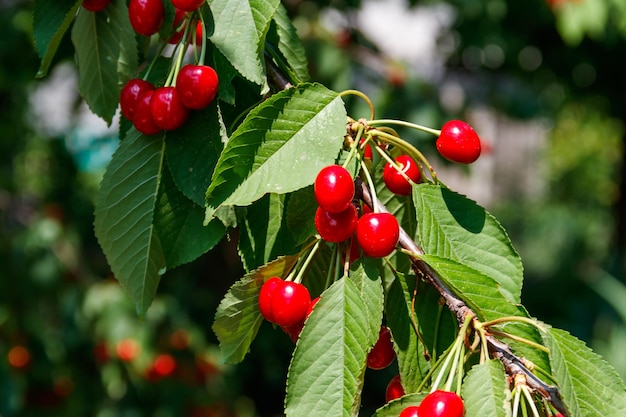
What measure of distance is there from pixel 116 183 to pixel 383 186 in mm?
373

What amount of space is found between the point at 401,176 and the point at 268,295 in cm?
24

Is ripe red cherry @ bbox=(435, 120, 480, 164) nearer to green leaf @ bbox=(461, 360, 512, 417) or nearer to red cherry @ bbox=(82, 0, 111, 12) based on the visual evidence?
green leaf @ bbox=(461, 360, 512, 417)

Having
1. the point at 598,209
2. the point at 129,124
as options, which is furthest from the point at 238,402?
the point at 598,209

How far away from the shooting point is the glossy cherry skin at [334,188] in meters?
0.77

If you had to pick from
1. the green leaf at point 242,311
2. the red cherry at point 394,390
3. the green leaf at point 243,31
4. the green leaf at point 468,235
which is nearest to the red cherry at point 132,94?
the green leaf at point 243,31

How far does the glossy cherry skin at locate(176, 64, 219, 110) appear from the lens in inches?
34.6

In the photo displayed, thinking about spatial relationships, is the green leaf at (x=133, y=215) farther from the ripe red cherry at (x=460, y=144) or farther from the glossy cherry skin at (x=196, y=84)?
the ripe red cherry at (x=460, y=144)

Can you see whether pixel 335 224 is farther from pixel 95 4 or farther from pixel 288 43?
pixel 95 4

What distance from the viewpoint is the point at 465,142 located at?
35.2 inches

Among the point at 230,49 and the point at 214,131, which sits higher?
the point at 230,49

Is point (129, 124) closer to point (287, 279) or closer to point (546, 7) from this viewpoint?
point (287, 279)

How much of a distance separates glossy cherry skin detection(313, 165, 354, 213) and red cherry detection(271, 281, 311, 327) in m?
0.12

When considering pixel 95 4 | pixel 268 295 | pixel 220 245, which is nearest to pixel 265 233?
pixel 268 295

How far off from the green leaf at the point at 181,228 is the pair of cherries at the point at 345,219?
17 centimetres
